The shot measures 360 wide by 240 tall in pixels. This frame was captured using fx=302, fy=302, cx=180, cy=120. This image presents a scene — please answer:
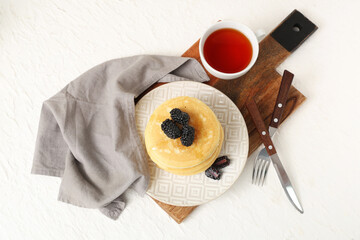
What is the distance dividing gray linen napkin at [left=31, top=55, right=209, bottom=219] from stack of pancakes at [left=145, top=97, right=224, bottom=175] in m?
0.09

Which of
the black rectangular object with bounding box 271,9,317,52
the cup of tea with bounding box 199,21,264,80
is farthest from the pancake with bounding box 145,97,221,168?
the black rectangular object with bounding box 271,9,317,52

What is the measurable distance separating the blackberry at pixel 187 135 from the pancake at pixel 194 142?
0.09 ft

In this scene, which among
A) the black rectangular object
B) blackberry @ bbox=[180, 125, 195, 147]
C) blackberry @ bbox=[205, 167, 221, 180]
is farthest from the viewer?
the black rectangular object

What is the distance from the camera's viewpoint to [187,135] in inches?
23.8

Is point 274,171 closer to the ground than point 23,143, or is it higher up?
higher up

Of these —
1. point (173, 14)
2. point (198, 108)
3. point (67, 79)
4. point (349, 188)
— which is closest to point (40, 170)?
point (67, 79)

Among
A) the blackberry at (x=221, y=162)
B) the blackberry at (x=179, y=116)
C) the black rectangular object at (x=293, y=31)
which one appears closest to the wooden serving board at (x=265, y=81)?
the black rectangular object at (x=293, y=31)

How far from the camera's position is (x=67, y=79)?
2.94 ft

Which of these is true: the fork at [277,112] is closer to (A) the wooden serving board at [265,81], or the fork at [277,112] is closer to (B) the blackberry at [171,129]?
(A) the wooden serving board at [265,81]

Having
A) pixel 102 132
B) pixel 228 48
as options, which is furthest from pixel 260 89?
pixel 102 132

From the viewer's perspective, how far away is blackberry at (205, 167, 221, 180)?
28.2 inches

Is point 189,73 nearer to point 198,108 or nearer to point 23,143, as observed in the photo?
point 198,108

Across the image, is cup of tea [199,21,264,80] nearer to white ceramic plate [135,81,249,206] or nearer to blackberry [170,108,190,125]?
white ceramic plate [135,81,249,206]

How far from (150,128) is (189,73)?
0.22 m
